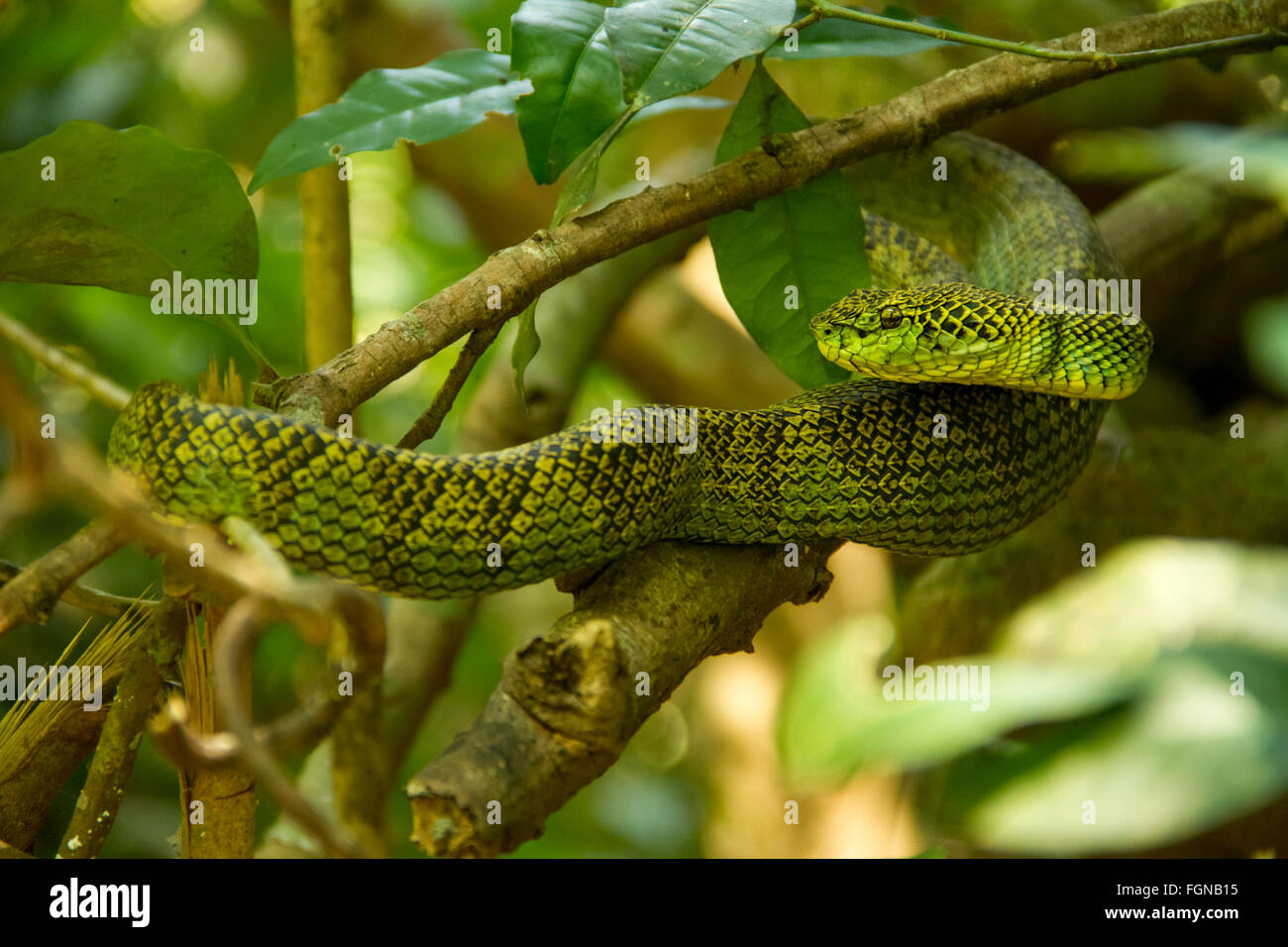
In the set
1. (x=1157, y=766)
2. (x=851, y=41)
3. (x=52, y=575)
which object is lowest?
(x=1157, y=766)

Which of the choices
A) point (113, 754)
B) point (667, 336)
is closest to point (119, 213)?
point (113, 754)

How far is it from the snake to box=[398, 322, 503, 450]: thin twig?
0.27 metres

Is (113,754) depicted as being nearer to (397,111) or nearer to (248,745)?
(248,745)

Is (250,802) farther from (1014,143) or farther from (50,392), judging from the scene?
(1014,143)

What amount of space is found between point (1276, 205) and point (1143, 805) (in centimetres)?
493

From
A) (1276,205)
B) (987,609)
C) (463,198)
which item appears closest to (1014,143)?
(1276,205)

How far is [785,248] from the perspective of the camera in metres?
2.59

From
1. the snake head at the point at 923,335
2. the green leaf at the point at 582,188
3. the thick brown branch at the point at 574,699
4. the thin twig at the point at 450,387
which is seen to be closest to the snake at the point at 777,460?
the snake head at the point at 923,335

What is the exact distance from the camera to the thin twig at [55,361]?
1.23 meters

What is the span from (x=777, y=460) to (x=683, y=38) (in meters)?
0.90

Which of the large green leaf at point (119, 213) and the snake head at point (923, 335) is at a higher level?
the large green leaf at point (119, 213)

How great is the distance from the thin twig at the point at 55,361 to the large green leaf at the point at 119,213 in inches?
27.1

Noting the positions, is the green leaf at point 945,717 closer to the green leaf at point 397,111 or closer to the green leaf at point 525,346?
the green leaf at point 525,346

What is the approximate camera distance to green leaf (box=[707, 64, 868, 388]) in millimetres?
2527
